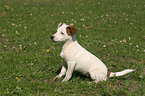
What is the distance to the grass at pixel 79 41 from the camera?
3.97 m

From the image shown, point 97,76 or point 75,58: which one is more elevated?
point 75,58

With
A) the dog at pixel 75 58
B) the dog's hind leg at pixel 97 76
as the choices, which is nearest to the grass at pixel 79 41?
the dog's hind leg at pixel 97 76

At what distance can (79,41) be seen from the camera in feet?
24.1

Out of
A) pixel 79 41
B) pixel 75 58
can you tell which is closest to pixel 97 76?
pixel 75 58

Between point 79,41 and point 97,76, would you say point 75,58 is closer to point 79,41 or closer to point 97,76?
point 97,76

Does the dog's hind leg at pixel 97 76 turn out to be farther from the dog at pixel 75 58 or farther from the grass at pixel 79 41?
the grass at pixel 79 41

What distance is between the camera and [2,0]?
14109 mm

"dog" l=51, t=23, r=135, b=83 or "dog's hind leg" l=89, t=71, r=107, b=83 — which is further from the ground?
"dog" l=51, t=23, r=135, b=83

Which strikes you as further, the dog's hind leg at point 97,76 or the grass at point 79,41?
the dog's hind leg at point 97,76

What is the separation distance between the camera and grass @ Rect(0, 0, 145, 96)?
13.0 ft

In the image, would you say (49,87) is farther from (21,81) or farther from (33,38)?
(33,38)

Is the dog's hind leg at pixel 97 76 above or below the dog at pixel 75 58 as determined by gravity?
below

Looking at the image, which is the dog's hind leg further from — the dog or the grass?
the grass

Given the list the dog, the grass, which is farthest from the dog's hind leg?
the grass
